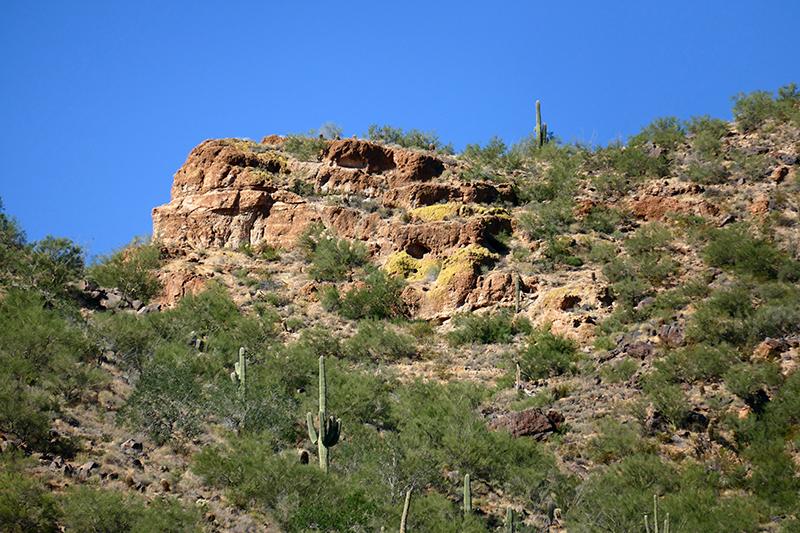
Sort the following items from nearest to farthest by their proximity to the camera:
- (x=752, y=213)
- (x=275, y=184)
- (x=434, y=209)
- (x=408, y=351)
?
(x=408, y=351) → (x=752, y=213) → (x=434, y=209) → (x=275, y=184)

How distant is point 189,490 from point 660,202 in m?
23.9

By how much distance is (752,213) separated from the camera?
28656 mm

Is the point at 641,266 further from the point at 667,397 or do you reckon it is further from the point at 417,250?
the point at 417,250

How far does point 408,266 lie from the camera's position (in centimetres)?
3144

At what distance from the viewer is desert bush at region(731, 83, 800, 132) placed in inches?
1373

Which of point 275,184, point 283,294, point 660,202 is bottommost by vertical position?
point 283,294

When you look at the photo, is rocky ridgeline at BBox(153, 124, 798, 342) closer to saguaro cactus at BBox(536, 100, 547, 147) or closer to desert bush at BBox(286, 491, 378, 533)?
saguaro cactus at BBox(536, 100, 547, 147)

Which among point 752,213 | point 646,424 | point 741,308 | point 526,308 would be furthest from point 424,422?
point 752,213

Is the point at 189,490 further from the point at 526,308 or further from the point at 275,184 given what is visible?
the point at 275,184

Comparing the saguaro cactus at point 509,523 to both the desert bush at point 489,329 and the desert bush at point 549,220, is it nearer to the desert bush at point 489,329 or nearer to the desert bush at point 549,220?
the desert bush at point 489,329

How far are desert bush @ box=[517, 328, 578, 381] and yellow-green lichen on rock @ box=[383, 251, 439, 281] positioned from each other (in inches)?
278

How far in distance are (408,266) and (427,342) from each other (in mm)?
4825

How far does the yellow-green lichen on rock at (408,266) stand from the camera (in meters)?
31.0

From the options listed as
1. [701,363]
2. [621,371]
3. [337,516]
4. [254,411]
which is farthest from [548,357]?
[337,516]
